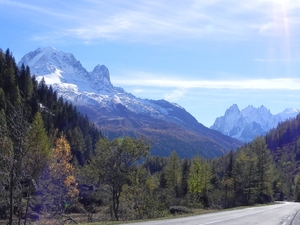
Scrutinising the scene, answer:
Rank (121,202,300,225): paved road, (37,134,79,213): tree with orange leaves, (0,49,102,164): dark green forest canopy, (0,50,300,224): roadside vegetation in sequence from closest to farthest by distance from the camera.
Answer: (0,50,300,224): roadside vegetation → (121,202,300,225): paved road → (37,134,79,213): tree with orange leaves → (0,49,102,164): dark green forest canopy

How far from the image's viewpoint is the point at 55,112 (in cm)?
11425

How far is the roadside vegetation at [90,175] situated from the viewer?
17250 millimetres

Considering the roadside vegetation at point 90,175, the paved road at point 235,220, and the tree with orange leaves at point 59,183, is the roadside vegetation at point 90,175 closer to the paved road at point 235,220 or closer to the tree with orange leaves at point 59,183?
the tree with orange leaves at point 59,183

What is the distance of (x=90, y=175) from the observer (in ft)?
120

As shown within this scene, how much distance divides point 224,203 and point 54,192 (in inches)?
1404

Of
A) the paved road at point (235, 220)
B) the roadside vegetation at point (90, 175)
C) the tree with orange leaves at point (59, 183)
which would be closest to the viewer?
the roadside vegetation at point (90, 175)

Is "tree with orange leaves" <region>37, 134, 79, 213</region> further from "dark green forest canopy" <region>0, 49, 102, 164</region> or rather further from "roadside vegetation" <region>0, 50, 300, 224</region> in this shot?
"dark green forest canopy" <region>0, 49, 102, 164</region>

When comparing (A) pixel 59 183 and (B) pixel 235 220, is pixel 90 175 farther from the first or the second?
(B) pixel 235 220

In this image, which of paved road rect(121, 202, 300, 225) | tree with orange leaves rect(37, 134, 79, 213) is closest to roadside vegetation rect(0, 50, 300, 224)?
tree with orange leaves rect(37, 134, 79, 213)

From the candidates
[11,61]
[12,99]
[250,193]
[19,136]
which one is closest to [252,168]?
[250,193]

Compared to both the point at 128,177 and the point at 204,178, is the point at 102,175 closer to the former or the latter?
the point at 128,177

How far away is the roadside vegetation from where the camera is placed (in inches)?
679

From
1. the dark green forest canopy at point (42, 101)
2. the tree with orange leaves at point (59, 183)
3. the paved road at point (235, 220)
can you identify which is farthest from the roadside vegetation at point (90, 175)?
the paved road at point (235, 220)

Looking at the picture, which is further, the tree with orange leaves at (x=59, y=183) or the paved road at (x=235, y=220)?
the tree with orange leaves at (x=59, y=183)
